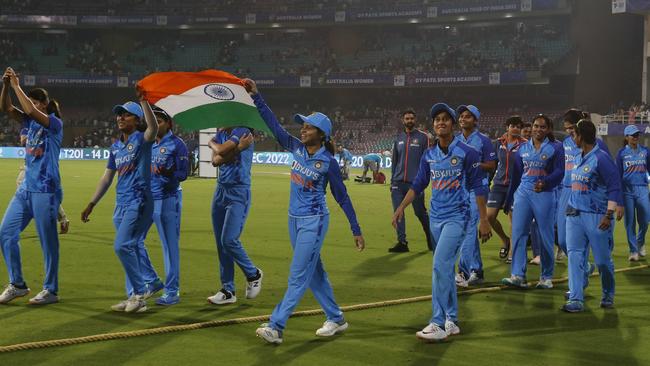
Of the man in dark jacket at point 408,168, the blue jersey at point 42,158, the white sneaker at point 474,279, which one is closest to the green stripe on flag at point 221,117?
the blue jersey at point 42,158

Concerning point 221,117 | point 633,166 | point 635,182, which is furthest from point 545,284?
point 221,117

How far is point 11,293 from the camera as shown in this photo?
29.2 ft

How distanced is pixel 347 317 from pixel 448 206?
1.69 m

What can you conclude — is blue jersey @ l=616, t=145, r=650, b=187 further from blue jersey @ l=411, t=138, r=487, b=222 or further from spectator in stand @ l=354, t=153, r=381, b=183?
spectator in stand @ l=354, t=153, r=381, b=183

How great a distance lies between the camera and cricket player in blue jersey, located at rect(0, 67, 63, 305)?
878 centimetres

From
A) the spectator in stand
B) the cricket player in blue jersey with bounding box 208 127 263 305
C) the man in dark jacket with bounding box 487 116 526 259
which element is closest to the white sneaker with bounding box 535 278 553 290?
the man in dark jacket with bounding box 487 116 526 259

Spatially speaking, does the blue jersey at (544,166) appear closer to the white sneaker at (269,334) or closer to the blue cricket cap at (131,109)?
the white sneaker at (269,334)

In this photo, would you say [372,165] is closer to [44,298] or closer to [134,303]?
[44,298]

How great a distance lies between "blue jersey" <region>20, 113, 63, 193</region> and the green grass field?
1.25m

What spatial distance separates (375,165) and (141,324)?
25.0 m

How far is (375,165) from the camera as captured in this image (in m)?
32.6

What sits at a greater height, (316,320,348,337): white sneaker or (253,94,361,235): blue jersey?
(253,94,361,235): blue jersey

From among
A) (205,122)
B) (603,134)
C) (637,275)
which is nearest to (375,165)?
(603,134)

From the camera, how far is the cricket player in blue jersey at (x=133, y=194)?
832 centimetres
